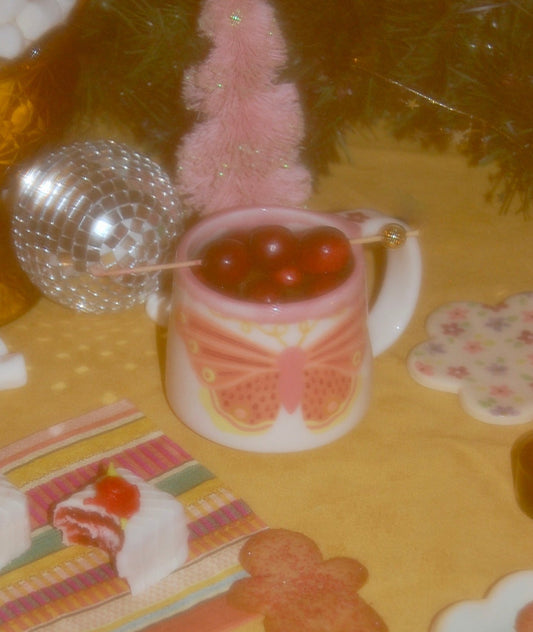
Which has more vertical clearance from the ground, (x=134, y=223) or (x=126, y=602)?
(x=134, y=223)

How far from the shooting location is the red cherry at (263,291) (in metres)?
0.56

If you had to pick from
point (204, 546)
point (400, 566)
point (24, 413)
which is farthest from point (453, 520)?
point (24, 413)

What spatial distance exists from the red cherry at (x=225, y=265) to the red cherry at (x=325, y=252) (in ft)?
0.12

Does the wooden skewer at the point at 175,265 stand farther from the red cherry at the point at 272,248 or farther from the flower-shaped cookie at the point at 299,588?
the flower-shaped cookie at the point at 299,588

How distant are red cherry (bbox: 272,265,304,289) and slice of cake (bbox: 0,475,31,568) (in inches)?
7.7

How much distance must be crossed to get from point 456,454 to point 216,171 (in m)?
0.27

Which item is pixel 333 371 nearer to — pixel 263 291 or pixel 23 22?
pixel 263 291

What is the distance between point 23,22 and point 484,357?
0.40 meters

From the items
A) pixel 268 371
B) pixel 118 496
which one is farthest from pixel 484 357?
pixel 118 496

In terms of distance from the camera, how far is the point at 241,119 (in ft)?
2.23

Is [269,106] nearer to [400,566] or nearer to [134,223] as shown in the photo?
[134,223]

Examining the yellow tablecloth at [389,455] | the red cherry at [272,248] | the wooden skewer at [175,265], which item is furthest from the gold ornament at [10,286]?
the red cherry at [272,248]

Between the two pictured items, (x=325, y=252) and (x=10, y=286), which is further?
(x=10, y=286)

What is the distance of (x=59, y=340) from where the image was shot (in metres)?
0.71
